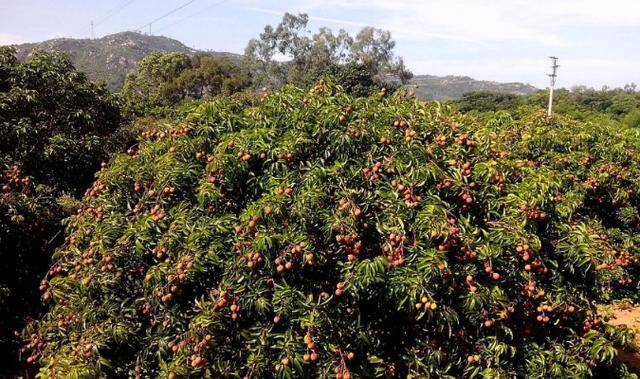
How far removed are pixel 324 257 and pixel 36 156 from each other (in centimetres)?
601

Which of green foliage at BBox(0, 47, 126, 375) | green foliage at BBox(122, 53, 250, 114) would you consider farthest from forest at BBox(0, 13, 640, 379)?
green foliage at BBox(122, 53, 250, 114)

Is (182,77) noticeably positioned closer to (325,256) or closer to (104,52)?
(325,256)

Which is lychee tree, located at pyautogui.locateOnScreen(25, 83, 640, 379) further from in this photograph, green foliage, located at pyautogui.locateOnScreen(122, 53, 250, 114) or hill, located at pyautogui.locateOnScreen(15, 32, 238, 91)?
hill, located at pyautogui.locateOnScreen(15, 32, 238, 91)

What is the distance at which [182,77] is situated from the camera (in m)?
42.9

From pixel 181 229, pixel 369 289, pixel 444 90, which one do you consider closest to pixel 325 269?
pixel 369 289

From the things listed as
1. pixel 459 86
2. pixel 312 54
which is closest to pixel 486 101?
pixel 312 54

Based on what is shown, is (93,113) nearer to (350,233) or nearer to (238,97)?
(238,97)

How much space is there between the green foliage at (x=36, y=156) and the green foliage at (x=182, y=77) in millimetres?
33862

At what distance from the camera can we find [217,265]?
152 inches

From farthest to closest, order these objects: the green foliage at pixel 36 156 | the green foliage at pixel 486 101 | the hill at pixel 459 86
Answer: the hill at pixel 459 86 → the green foliage at pixel 486 101 → the green foliage at pixel 36 156

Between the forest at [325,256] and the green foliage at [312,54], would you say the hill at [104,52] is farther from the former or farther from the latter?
the forest at [325,256]

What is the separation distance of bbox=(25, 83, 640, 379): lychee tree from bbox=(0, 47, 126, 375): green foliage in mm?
2697

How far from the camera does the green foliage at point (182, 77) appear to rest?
43.0 meters

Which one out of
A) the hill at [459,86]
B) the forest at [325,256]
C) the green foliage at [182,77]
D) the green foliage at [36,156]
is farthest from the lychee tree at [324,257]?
the hill at [459,86]
